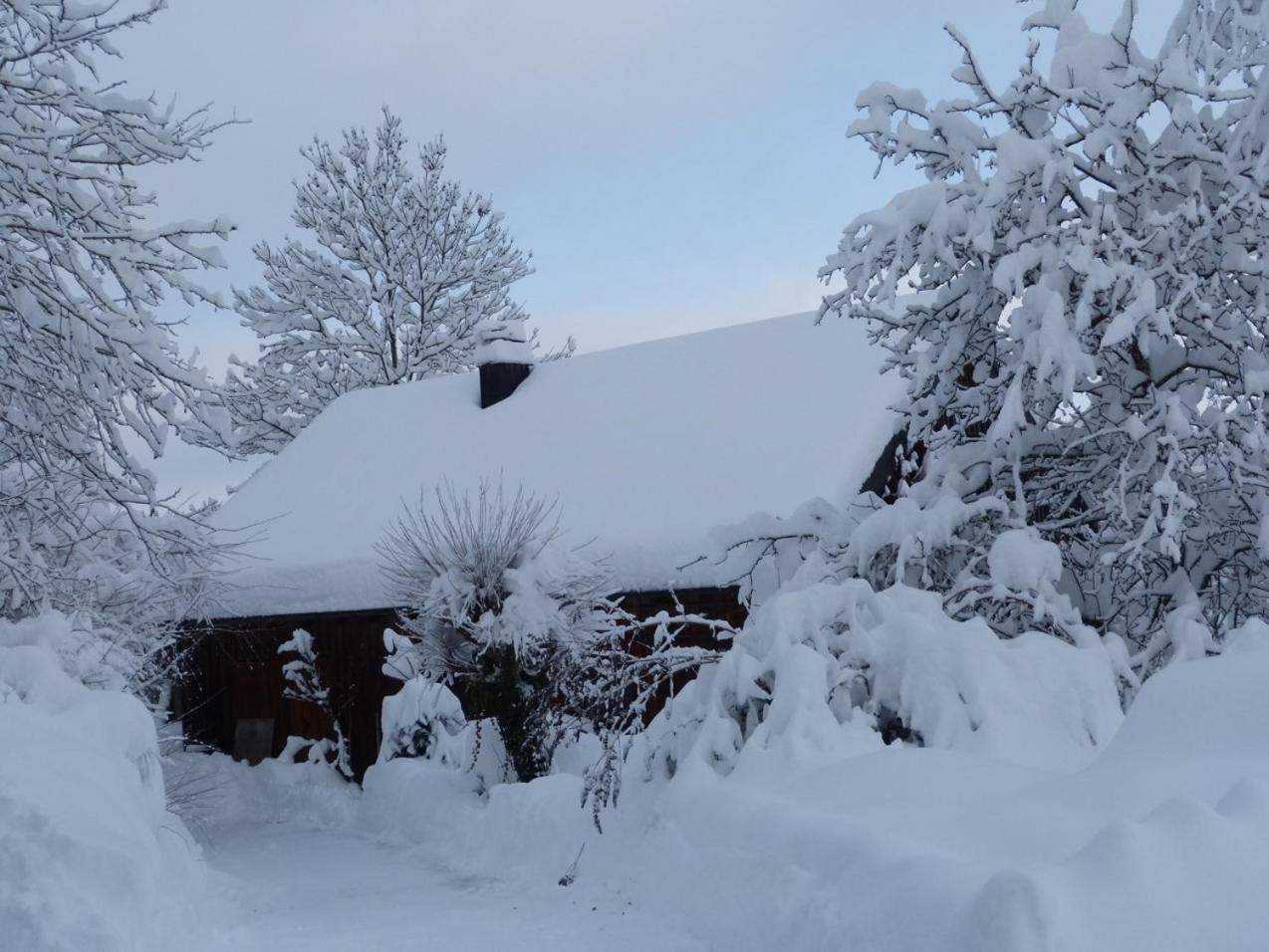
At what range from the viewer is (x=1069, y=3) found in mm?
8180

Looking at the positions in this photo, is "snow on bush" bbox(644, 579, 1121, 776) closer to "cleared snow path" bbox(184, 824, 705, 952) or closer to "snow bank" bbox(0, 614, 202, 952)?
"cleared snow path" bbox(184, 824, 705, 952)

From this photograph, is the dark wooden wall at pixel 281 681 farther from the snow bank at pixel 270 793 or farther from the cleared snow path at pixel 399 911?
the cleared snow path at pixel 399 911

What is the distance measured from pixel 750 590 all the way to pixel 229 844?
6.74 metres

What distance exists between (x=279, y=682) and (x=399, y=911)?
1096cm

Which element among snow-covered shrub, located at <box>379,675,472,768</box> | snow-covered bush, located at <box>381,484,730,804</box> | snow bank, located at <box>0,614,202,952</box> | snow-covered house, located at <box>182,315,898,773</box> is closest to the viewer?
snow bank, located at <box>0,614,202,952</box>

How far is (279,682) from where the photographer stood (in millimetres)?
18438

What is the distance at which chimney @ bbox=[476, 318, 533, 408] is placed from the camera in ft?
67.6

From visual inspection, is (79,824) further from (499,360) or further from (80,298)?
(499,360)

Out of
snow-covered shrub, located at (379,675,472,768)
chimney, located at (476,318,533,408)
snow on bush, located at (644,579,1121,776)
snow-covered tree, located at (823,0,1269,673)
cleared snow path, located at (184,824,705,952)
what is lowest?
cleared snow path, located at (184,824,705,952)

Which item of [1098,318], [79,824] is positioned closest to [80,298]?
[79,824]

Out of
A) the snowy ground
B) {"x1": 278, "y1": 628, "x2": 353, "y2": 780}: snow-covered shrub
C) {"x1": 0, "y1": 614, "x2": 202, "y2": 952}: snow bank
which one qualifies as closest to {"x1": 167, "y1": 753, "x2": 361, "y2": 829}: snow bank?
{"x1": 278, "y1": 628, "x2": 353, "y2": 780}: snow-covered shrub

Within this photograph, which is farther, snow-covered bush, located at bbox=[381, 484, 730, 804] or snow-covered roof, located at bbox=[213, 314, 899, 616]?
snow-covered roof, located at bbox=[213, 314, 899, 616]

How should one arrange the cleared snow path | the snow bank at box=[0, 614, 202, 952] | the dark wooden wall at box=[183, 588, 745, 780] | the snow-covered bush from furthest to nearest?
1. the dark wooden wall at box=[183, 588, 745, 780]
2. the snow-covered bush
3. the cleared snow path
4. the snow bank at box=[0, 614, 202, 952]

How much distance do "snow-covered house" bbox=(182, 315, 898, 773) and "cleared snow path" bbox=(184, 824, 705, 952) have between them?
3459mm
